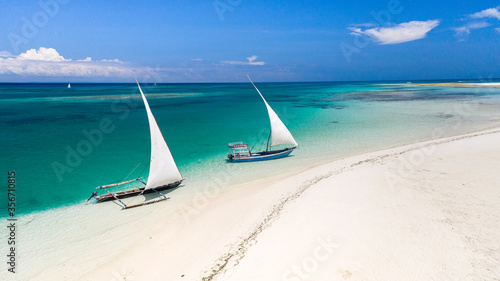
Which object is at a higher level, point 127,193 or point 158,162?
point 158,162

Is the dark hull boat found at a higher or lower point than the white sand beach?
higher

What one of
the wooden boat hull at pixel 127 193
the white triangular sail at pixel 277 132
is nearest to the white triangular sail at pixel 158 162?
the wooden boat hull at pixel 127 193

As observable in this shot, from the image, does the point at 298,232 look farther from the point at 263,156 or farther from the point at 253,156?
the point at 253,156

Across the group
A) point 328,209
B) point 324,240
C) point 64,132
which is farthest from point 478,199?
point 64,132

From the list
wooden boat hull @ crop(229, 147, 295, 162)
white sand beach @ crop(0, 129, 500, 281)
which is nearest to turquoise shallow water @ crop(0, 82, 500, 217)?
wooden boat hull @ crop(229, 147, 295, 162)

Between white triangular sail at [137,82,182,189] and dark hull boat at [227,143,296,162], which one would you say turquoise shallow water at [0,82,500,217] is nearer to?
dark hull boat at [227,143,296,162]

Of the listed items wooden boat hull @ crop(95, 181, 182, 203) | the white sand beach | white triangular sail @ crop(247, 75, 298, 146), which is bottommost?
the white sand beach

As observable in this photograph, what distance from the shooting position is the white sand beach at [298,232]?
9008 millimetres

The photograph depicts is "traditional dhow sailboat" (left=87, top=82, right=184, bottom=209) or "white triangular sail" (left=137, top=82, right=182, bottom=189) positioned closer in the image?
"traditional dhow sailboat" (left=87, top=82, right=184, bottom=209)

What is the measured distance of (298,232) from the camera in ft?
36.0

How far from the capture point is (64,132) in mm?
37344

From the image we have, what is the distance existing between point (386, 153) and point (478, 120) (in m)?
26.8

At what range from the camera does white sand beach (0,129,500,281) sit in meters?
9.01

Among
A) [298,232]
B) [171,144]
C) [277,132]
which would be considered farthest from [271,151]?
[298,232]
